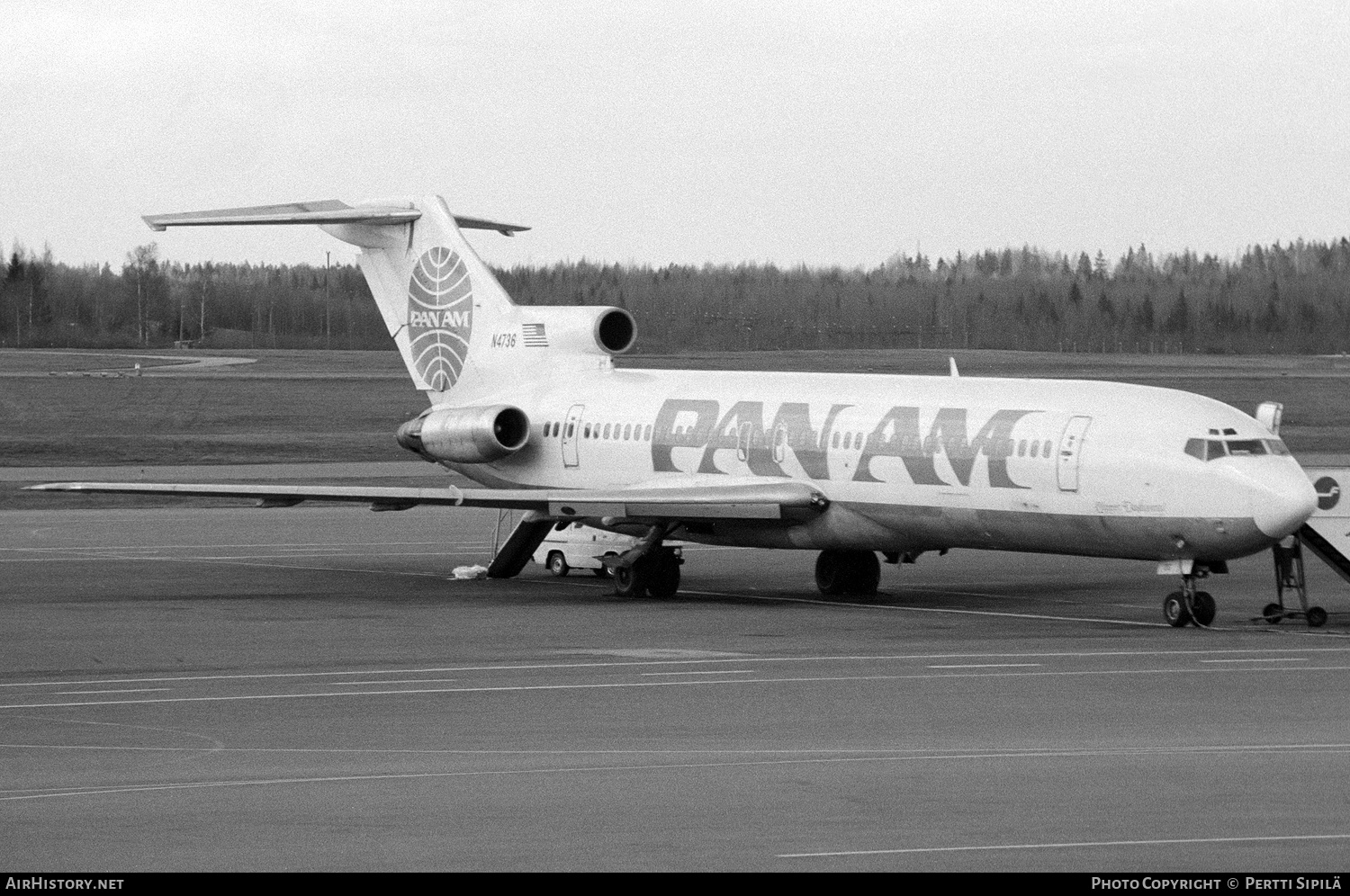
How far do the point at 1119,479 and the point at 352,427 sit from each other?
5430 centimetres

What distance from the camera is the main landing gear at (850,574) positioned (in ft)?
112

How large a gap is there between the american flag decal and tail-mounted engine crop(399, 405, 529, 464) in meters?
1.68

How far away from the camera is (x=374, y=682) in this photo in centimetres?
2289

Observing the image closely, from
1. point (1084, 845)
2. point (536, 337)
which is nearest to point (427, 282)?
point (536, 337)

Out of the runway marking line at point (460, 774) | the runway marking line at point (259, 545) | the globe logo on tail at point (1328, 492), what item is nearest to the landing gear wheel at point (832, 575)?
the globe logo on tail at point (1328, 492)

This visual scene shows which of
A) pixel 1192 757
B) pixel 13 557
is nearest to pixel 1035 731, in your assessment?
pixel 1192 757

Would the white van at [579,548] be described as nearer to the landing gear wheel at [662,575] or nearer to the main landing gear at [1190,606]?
the landing gear wheel at [662,575]

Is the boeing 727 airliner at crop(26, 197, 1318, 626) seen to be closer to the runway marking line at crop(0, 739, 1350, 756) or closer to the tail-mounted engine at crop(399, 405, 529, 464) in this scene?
the tail-mounted engine at crop(399, 405, 529, 464)

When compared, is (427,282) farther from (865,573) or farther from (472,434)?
(865,573)

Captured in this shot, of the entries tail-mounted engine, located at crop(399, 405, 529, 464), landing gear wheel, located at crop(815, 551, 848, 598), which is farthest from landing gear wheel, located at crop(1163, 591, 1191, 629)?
tail-mounted engine, located at crop(399, 405, 529, 464)

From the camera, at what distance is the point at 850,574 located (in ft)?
112

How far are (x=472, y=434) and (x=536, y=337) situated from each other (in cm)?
262

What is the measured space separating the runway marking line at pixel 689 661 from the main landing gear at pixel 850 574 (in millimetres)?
8785
